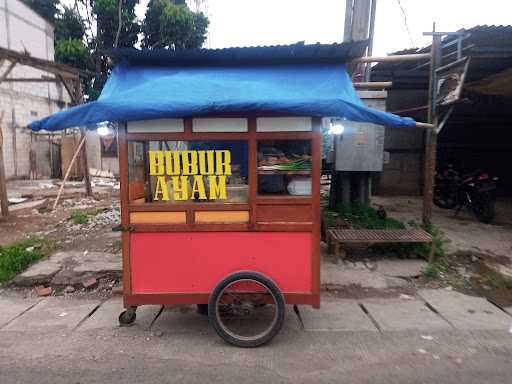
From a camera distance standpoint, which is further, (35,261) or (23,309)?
(35,261)

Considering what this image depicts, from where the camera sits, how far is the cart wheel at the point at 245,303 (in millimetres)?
3219

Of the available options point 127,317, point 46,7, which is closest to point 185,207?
point 127,317

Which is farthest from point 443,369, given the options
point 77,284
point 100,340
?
point 77,284

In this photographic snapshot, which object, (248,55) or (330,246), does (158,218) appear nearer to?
(248,55)

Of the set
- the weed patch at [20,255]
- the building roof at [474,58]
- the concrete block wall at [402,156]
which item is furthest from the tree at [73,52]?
the concrete block wall at [402,156]

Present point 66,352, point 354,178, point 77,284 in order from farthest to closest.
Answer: point 354,178 < point 77,284 < point 66,352

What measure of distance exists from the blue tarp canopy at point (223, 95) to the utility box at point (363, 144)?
3307 millimetres

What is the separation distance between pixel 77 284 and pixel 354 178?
531 cm

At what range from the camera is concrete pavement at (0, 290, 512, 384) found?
2885 mm

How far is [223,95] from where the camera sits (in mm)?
3113

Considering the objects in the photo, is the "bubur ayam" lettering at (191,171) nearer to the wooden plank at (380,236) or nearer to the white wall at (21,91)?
the wooden plank at (380,236)

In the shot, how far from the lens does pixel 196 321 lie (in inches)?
149

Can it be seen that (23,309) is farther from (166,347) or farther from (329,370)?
(329,370)

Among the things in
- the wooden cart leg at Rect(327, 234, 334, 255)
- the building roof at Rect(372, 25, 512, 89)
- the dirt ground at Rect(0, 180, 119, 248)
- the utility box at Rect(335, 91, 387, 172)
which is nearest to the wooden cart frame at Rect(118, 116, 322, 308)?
the wooden cart leg at Rect(327, 234, 334, 255)
